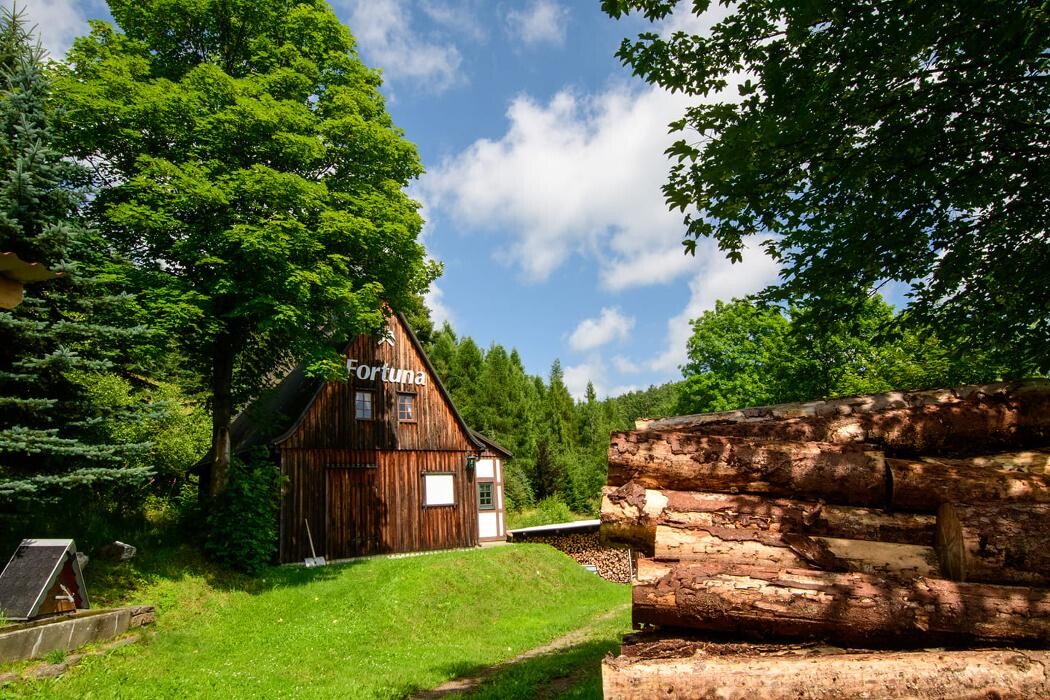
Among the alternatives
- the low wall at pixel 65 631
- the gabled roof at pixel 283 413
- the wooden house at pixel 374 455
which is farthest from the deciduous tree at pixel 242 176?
the low wall at pixel 65 631

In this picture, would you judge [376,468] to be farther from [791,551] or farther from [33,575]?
[791,551]

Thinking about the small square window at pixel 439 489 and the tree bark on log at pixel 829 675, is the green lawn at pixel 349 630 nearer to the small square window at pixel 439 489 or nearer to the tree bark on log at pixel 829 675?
the small square window at pixel 439 489

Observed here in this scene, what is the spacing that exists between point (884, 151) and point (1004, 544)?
15.2 feet

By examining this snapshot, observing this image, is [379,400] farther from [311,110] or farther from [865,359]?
[865,359]

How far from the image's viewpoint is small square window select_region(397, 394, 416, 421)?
71.6 ft

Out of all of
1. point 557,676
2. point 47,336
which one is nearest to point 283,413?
point 47,336

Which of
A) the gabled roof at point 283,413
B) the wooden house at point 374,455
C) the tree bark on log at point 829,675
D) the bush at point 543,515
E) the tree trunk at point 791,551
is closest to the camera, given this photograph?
the tree bark on log at point 829,675

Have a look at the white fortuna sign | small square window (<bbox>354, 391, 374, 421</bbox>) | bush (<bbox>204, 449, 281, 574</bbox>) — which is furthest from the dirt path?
the white fortuna sign

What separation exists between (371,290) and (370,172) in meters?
3.72

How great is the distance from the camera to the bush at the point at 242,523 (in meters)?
15.3

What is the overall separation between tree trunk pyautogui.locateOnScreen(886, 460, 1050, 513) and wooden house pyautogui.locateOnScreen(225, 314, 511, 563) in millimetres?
15332

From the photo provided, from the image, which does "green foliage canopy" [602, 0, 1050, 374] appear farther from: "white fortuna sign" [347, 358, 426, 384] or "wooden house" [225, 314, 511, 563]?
"white fortuna sign" [347, 358, 426, 384]

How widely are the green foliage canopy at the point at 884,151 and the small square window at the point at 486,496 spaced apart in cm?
1844

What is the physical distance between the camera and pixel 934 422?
5270 mm
